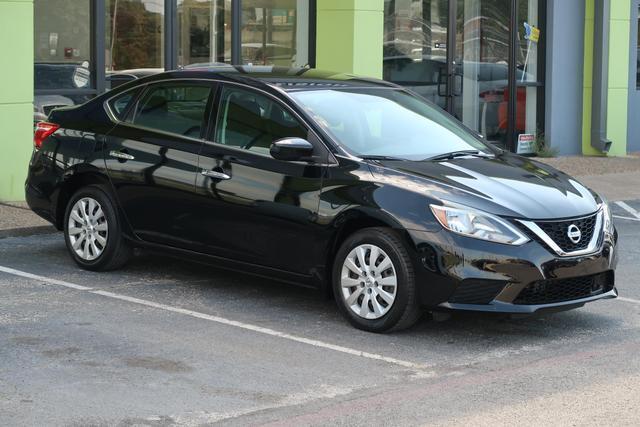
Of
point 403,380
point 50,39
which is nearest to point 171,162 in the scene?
point 403,380

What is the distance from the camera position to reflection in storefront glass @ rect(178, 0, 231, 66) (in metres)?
15.7

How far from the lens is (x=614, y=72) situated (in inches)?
794

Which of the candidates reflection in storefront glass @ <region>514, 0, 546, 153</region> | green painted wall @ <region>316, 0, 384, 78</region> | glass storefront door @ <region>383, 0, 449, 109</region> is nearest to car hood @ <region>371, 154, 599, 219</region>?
green painted wall @ <region>316, 0, 384, 78</region>

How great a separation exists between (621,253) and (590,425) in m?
5.47

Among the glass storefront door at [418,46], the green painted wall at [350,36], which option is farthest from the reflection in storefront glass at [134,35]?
the glass storefront door at [418,46]

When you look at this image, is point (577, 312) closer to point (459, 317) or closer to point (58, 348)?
point (459, 317)

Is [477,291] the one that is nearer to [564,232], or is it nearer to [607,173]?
[564,232]

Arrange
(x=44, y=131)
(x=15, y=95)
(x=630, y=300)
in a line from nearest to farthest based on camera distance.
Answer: (x=630, y=300) → (x=44, y=131) → (x=15, y=95)

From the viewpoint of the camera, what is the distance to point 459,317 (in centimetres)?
823

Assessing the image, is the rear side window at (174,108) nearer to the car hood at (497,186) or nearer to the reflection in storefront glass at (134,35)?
the car hood at (497,186)

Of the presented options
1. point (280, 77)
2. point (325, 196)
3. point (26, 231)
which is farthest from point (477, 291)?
point (26, 231)

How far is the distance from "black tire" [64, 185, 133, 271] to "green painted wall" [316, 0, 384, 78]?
25.0ft

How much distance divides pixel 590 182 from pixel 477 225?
9.51 metres

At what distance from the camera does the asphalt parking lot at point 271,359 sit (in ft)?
19.8
